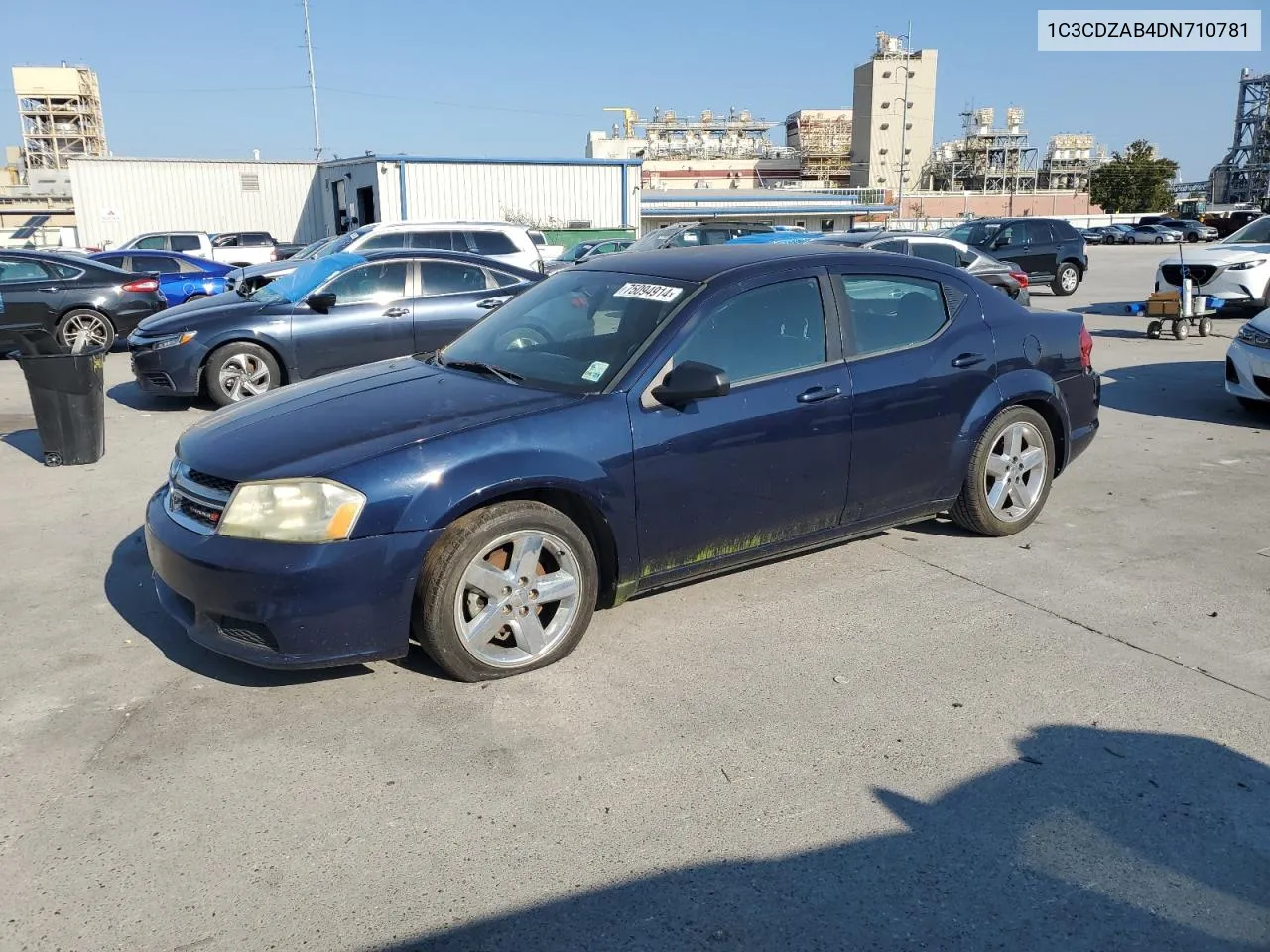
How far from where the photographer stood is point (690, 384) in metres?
4.05

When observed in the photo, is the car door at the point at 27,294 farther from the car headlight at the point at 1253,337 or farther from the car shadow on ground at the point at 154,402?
the car headlight at the point at 1253,337

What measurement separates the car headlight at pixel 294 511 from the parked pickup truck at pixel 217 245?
1974 cm

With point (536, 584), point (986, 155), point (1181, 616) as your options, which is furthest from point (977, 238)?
point (986, 155)

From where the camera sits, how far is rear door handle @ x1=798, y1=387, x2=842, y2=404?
14.9 feet

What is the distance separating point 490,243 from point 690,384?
1352 centimetres

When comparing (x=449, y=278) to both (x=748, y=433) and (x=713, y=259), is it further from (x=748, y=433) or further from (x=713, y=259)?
(x=748, y=433)

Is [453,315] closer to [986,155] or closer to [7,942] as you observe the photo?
[7,942]

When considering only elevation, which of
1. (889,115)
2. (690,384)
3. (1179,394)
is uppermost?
(889,115)

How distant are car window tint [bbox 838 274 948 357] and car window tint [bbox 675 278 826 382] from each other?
0.72 ft

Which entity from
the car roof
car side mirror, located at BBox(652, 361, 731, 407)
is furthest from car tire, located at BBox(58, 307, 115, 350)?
car side mirror, located at BBox(652, 361, 731, 407)

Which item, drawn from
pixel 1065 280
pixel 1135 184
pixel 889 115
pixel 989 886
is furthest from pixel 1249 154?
pixel 989 886

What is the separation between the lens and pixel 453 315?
9.88 metres

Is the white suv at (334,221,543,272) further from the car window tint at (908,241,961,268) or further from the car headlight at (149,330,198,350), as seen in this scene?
the car headlight at (149,330,198,350)

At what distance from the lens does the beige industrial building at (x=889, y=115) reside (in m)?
98.1
